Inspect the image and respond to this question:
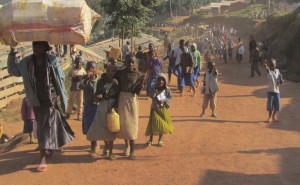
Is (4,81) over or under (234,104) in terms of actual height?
over

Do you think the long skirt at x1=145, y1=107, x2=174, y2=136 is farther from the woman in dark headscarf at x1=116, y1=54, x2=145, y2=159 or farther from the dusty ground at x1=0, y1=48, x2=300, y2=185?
the woman in dark headscarf at x1=116, y1=54, x2=145, y2=159

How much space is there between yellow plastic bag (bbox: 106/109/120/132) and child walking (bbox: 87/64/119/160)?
0.41ft

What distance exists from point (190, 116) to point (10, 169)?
5.45 meters

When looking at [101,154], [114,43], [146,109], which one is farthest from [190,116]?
[114,43]

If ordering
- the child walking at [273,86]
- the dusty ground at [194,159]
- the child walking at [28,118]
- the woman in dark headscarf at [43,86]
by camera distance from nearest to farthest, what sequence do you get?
the woman in dark headscarf at [43,86], the dusty ground at [194,159], the child walking at [28,118], the child walking at [273,86]

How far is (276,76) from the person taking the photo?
973 cm

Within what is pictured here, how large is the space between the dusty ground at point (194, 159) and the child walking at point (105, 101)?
48 cm

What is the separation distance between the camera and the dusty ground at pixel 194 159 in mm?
6055

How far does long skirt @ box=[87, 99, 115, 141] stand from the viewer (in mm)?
6520

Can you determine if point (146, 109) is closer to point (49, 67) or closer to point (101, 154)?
point (101, 154)

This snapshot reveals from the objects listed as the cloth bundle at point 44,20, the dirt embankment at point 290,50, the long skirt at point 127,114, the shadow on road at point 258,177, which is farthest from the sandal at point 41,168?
the dirt embankment at point 290,50

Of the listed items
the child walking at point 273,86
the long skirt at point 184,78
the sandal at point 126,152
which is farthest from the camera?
the long skirt at point 184,78

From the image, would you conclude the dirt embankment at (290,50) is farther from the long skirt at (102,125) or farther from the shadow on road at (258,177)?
the long skirt at (102,125)

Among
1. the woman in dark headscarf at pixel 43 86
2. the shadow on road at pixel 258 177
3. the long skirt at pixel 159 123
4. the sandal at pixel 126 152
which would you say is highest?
the woman in dark headscarf at pixel 43 86
